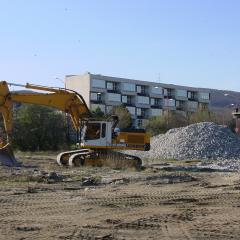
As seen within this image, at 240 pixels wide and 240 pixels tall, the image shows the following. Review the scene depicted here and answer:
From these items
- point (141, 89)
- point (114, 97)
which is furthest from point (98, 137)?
point (141, 89)

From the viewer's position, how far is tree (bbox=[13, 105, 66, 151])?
2359 inches

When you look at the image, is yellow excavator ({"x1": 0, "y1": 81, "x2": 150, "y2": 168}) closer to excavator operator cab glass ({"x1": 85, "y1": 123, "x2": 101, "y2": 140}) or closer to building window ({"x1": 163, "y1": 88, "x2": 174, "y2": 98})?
excavator operator cab glass ({"x1": 85, "y1": 123, "x2": 101, "y2": 140})

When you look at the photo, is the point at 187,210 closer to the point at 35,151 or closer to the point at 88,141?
the point at 88,141

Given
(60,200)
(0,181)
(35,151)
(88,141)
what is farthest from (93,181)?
(35,151)

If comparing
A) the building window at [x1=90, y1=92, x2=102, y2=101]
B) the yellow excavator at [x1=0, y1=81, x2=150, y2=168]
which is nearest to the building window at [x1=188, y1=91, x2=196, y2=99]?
the building window at [x1=90, y1=92, x2=102, y2=101]

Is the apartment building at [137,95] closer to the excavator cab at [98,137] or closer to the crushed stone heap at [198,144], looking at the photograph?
the crushed stone heap at [198,144]

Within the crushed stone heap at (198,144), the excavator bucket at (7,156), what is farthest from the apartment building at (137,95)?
the excavator bucket at (7,156)

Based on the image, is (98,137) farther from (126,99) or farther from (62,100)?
(126,99)

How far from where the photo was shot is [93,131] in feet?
103

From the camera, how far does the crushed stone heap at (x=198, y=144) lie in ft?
147

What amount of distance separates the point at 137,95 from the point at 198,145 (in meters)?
75.2

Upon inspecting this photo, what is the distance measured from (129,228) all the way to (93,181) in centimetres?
1019

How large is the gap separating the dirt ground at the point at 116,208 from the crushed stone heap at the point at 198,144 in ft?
74.6

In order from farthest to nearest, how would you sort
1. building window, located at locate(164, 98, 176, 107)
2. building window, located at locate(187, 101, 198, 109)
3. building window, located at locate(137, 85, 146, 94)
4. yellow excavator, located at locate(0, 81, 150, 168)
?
building window, located at locate(187, 101, 198, 109) → building window, located at locate(164, 98, 176, 107) → building window, located at locate(137, 85, 146, 94) → yellow excavator, located at locate(0, 81, 150, 168)
